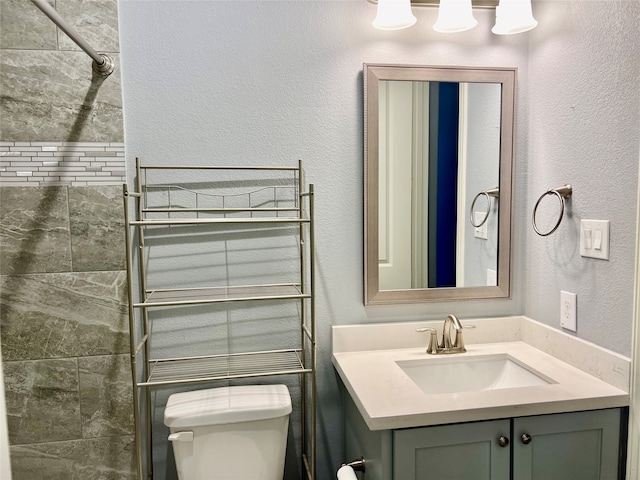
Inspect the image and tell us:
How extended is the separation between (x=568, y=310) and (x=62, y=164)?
170 cm

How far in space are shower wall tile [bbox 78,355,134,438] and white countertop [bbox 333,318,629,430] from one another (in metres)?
0.73

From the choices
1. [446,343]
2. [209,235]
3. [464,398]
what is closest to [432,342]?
[446,343]

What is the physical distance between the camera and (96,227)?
63.2 inches

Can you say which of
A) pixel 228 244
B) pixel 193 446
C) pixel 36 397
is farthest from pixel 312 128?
pixel 36 397

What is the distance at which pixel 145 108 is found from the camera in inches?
64.0

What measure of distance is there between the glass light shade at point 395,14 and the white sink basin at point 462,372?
3.69 ft

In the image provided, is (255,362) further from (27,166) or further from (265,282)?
(27,166)

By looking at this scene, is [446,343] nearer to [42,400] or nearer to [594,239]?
[594,239]

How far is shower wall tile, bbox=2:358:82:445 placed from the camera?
5.21 feet

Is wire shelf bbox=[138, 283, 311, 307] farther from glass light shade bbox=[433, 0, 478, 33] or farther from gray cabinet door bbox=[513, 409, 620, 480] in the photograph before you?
glass light shade bbox=[433, 0, 478, 33]

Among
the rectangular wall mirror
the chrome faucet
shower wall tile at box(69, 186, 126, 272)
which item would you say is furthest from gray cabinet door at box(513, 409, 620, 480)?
shower wall tile at box(69, 186, 126, 272)

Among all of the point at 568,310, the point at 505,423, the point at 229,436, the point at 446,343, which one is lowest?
the point at 229,436

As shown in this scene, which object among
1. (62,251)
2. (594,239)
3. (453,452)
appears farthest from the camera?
(62,251)

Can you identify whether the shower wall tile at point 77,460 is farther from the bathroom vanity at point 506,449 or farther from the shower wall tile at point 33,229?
the bathroom vanity at point 506,449
